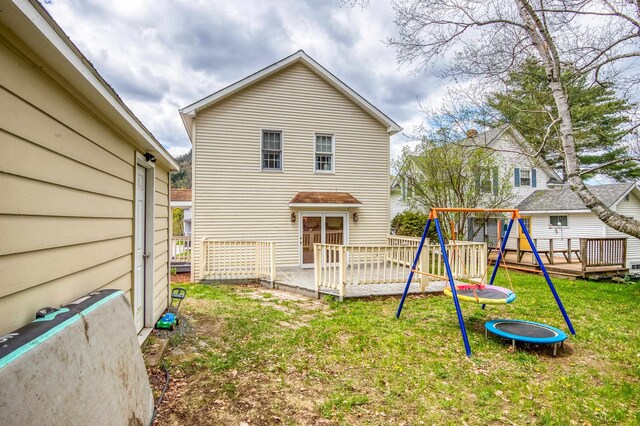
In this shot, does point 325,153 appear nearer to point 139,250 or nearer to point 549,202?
point 139,250

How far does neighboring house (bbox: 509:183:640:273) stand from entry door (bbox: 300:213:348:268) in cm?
929

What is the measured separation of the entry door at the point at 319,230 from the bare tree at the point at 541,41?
5.83m

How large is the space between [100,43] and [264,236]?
695 centimetres

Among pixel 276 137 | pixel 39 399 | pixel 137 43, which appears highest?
pixel 137 43

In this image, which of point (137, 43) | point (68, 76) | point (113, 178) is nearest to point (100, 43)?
point (137, 43)

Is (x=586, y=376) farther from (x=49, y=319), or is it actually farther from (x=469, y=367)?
(x=49, y=319)

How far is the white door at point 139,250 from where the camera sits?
4.49 metres

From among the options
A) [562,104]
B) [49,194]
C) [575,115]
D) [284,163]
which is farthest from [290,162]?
[575,115]

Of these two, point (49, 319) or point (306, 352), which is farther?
point (306, 352)

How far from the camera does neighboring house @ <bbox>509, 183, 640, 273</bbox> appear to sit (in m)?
16.6

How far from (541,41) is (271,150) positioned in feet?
26.8

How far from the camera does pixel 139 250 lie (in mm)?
4762

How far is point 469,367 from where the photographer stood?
425cm

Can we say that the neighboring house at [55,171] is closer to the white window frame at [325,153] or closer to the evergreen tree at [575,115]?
the evergreen tree at [575,115]
